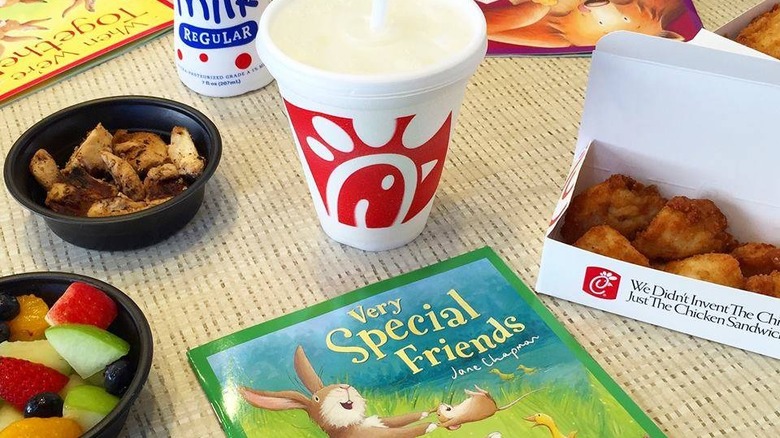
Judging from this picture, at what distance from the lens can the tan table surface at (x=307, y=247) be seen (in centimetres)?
66

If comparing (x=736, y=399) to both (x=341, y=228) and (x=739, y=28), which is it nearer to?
(x=341, y=228)

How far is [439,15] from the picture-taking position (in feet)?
2.44

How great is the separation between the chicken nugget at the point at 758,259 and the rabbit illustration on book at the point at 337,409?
324mm

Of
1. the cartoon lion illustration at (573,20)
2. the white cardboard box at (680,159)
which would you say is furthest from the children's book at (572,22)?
the white cardboard box at (680,159)

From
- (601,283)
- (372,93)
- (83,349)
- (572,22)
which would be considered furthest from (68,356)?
(572,22)

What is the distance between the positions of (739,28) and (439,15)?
0.50m

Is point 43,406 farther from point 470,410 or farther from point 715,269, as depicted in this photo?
point 715,269

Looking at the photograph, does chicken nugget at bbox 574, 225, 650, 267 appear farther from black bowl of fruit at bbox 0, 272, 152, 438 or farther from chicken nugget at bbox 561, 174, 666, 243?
black bowl of fruit at bbox 0, 272, 152, 438

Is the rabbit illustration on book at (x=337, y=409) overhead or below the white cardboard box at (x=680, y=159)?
below

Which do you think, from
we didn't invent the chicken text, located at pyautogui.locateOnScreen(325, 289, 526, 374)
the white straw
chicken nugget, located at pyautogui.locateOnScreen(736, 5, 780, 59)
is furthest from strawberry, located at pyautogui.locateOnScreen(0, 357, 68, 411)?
chicken nugget, located at pyautogui.locateOnScreen(736, 5, 780, 59)

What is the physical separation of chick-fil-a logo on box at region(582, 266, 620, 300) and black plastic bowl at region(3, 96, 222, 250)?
36cm

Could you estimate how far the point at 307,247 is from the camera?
0.80 meters

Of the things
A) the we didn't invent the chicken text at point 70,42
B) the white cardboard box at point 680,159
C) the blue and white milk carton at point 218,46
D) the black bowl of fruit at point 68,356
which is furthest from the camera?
the we didn't invent the chicken text at point 70,42

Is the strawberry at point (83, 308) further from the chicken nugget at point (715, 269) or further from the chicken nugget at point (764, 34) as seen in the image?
the chicken nugget at point (764, 34)
